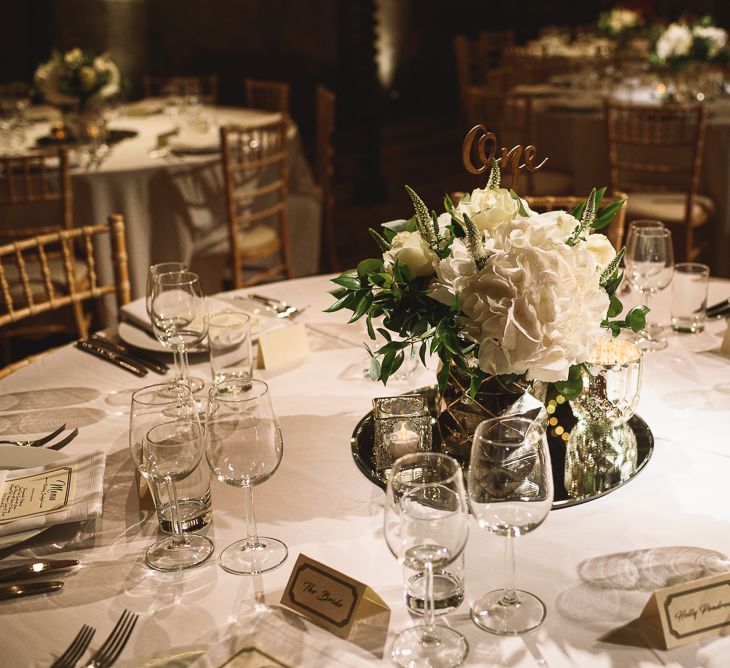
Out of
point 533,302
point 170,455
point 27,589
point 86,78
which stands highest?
point 86,78

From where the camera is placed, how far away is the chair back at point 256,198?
3713mm

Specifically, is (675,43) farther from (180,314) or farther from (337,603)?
(337,603)

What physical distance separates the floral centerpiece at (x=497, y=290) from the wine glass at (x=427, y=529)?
0.26 meters

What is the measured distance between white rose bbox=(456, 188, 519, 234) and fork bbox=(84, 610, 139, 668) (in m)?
0.71

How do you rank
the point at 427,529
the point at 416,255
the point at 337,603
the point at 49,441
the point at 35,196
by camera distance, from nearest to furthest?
the point at 427,529
the point at 337,603
the point at 416,255
the point at 49,441
the point at 35,196

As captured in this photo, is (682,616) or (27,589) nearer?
(682,616)

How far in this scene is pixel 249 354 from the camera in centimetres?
173

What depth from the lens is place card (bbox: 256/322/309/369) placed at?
5.95ft

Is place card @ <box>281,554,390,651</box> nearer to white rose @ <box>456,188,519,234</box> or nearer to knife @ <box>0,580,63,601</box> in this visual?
knife @ <box>0,580,63,601</box>

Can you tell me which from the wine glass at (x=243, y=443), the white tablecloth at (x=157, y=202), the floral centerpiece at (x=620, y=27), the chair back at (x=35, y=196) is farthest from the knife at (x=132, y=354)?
the floral centerpiece at (x=620, y=27)

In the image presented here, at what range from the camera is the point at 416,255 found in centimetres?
131

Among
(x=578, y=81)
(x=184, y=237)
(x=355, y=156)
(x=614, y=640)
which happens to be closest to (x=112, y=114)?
(x=184, y=237)

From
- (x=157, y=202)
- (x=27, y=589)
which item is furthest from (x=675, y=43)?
(x=27, y=589)

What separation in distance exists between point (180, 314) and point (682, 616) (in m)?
1.04
